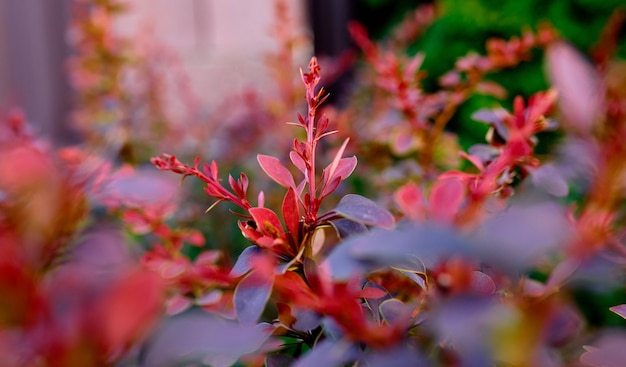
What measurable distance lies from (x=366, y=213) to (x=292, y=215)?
7cm

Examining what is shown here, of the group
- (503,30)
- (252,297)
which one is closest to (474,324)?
(252,297)

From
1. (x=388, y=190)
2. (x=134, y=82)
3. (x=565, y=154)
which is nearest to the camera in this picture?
(x=565, y=154)

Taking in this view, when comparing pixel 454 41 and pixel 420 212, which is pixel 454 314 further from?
pixel 454 41

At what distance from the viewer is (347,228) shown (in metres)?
0.38

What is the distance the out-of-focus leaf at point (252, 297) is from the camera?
319mm

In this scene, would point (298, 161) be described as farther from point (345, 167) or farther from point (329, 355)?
point (329, 355)

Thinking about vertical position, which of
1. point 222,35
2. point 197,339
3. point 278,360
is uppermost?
point 197,339

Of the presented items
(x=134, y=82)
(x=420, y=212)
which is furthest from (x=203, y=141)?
(x=420, y=212)

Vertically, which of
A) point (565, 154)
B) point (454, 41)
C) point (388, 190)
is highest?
point (565, 154)

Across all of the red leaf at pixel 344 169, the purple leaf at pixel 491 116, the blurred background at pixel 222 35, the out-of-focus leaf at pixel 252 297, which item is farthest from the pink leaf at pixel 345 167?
the blurred background at pixel 222 35

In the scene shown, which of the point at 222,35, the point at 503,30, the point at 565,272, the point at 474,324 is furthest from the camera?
the point at 222,35

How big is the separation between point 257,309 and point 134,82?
4.65 feet

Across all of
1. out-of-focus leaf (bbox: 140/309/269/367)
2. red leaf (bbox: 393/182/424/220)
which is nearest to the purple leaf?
red leaf (bbox: 393/182/424/220)

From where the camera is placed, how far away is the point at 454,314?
0.77ft
